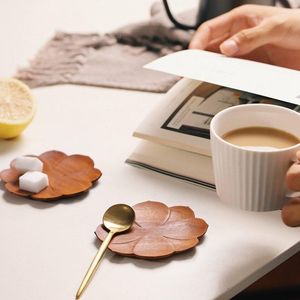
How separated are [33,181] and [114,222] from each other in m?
0.13

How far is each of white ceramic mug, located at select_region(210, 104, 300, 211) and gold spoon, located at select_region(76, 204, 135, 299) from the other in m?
0.12

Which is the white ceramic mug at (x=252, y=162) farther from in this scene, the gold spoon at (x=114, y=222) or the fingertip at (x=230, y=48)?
the fingertip at (x=230, y=48)

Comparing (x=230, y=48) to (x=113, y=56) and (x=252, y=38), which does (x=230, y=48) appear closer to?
(x=252, y=38)

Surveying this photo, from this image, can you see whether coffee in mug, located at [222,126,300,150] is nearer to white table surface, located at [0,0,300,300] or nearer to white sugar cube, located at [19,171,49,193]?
white table surface, located at [0,0,300,300]

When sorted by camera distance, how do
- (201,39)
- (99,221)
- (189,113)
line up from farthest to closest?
(201,39), (189,113), (99,221)

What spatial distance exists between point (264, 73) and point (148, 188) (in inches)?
8.8

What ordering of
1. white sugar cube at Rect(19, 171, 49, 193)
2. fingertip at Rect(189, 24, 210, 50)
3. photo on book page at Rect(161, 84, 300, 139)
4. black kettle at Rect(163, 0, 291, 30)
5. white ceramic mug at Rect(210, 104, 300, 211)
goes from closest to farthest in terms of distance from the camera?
white ceramic mug at Rect(210, 104, 300, 211), white sugar cube at Rect(19, 171, 49, 193), photo on book page at Rect(161, 84, 300, 139), fingertip at Rect(189, 24, 210, 50), black kettle at Rect(163, 0, 291, 30)

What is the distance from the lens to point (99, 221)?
0.73 metres

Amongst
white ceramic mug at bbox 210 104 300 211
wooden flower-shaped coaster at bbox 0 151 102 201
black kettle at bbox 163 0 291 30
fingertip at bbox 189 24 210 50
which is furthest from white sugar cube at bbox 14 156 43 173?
black kettle at bbox 163 0 291 30

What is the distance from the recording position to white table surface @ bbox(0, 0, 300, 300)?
630 millimetres

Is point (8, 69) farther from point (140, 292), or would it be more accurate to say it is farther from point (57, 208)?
point (140, 292)

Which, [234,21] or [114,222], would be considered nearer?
[114,222]

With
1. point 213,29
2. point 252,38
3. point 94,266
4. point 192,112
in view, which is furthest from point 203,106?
point 94,266

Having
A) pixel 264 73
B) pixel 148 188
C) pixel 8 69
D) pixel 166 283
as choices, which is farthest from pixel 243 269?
pixel 8 69
